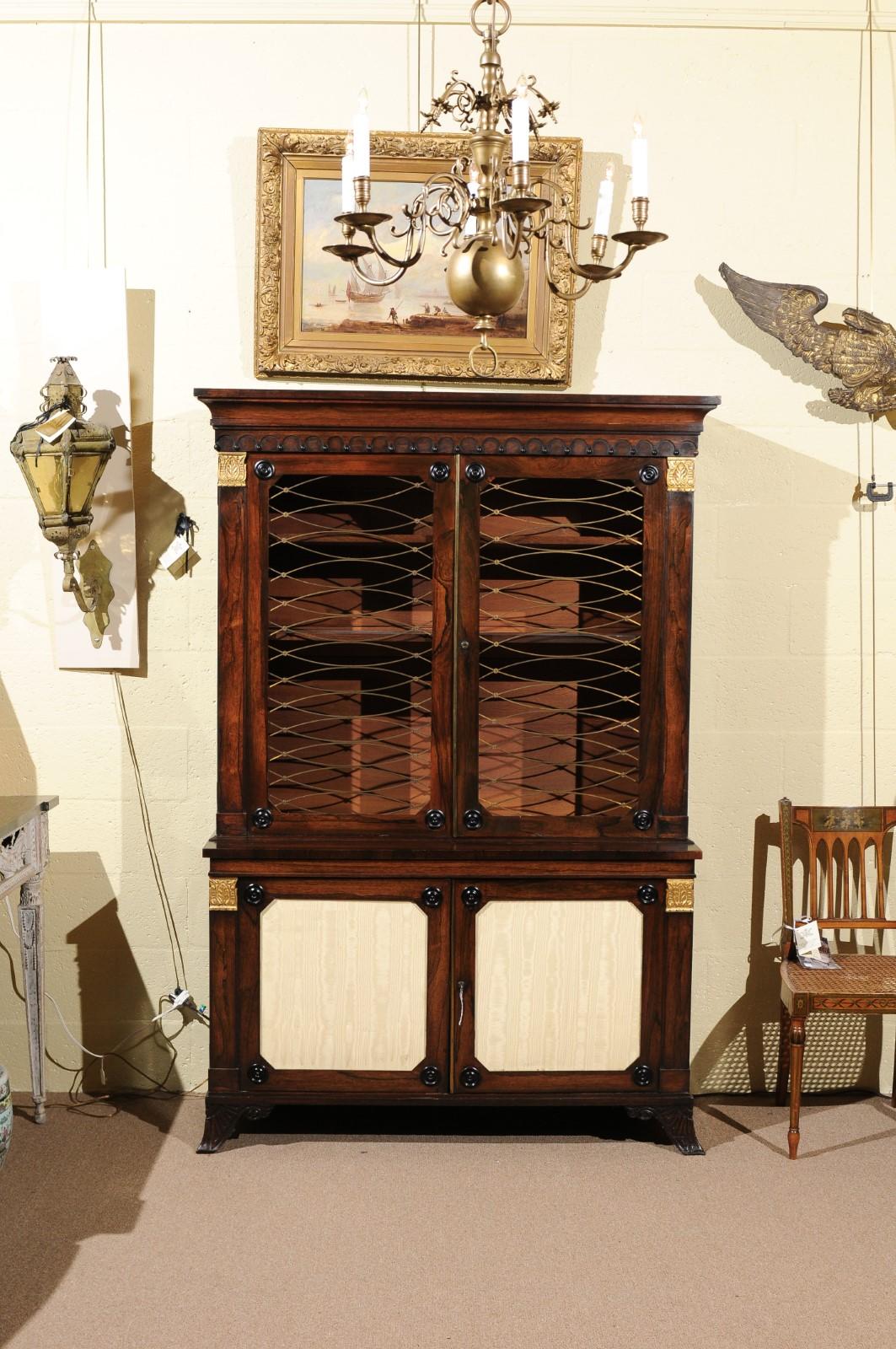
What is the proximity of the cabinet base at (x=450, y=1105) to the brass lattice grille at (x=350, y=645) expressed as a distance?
775 mm

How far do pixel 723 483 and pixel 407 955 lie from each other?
1693 mm

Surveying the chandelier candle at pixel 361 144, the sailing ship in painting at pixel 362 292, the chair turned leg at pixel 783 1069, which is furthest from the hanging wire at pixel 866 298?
the chandelier candle at pixel 361 144

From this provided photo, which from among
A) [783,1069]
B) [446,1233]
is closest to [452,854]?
[446,1233]

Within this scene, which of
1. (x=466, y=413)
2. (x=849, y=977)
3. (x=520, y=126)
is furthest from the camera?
(x=849, y=977)

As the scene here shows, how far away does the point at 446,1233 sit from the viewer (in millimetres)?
2771

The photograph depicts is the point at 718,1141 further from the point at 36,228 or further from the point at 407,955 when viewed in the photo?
the point at 36,228

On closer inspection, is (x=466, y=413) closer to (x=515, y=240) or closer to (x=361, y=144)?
(x=515, y=240)

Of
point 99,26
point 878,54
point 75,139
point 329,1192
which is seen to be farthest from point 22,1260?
point 878,54

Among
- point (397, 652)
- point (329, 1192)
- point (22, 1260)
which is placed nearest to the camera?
point (22, 1260)

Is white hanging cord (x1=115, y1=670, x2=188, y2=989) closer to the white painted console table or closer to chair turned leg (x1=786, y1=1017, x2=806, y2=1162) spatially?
the white painted console table

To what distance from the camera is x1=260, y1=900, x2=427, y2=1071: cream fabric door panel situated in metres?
3.18

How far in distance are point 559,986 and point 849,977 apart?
797 millimetres

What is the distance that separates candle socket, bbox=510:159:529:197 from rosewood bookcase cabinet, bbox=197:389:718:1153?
138cm

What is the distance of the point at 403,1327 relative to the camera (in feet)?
7.91
